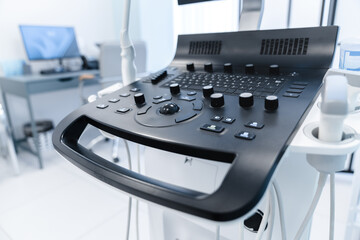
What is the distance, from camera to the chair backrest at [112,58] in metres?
1.87

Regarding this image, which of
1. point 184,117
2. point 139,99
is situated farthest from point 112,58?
point 184,117

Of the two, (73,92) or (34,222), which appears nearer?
(34,222)

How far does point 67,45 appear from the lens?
2279mm

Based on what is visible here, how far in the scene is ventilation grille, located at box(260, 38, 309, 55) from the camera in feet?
1.75

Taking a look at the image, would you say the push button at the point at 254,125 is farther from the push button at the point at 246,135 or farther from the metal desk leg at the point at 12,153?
the metal desk leg at the point at 12,153

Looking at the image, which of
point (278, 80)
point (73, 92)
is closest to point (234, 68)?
point (278, 80)

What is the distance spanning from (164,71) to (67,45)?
6.62ft

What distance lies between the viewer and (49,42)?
84.7 inches

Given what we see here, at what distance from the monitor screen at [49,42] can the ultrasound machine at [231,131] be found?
1.86 meters

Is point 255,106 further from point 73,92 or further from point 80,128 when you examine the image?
point 73,92

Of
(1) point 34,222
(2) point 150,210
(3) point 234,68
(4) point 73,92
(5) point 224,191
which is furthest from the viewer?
(4) point 73,92

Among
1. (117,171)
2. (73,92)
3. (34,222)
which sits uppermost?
(117,171)

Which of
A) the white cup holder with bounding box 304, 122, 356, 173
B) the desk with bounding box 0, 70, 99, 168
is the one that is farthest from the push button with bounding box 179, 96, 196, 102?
the desk with bounding box 0, 70, 99, 168

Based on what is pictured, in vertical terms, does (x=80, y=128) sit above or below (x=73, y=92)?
above
